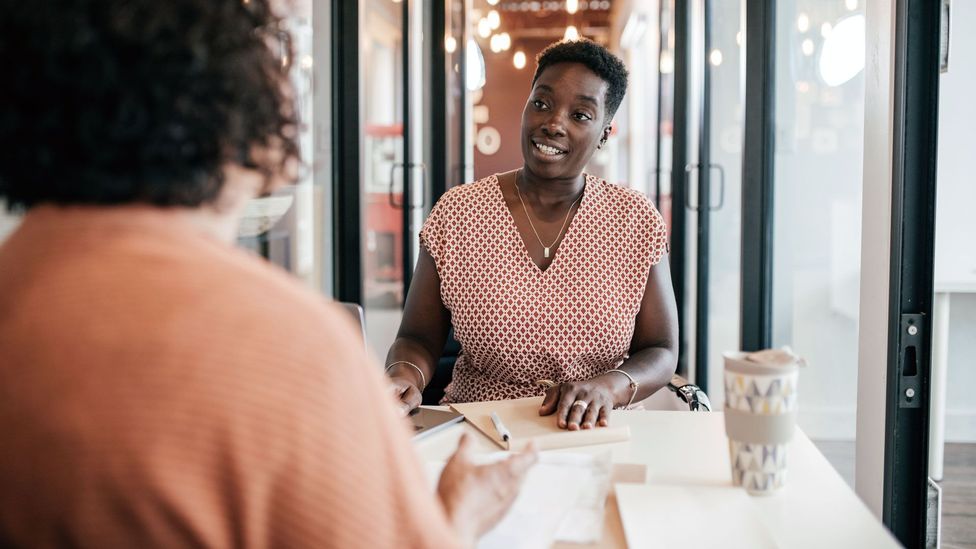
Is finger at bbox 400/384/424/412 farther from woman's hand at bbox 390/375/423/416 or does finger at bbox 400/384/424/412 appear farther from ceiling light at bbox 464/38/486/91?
ceiling light at bbox 464/38/486/91

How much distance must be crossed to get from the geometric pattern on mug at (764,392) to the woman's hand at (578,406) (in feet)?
1.12

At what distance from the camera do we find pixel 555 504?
3.59ft

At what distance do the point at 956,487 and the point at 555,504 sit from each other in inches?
114

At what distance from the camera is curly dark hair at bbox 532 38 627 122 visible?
2051mm

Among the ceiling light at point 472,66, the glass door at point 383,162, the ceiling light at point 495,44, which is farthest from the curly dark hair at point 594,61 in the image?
the ceiling light at point 495,44

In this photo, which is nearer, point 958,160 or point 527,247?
point 527,247

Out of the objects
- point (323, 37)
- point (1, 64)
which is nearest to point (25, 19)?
point (1, 64)

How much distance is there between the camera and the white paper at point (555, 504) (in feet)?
3.29

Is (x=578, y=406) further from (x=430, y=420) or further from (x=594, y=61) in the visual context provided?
(x=594, y=61)

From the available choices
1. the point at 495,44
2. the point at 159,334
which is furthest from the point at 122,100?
the point at 495,44

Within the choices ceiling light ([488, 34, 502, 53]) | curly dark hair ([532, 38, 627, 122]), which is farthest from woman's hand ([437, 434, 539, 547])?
ceiling light ([488, 34, 502, 53])

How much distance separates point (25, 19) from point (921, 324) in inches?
62.7

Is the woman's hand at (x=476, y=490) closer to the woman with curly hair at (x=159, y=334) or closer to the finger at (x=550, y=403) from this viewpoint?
the woman with curly hair at (x=159, y=334)

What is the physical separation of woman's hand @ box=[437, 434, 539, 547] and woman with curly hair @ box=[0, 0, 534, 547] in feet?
0.63
